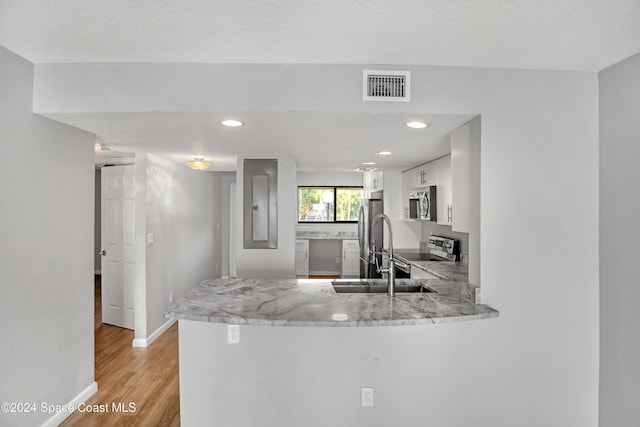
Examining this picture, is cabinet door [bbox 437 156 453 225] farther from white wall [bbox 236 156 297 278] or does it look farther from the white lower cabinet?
white wall [bbox 236 156 297 278]

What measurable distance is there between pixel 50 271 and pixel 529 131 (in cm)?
310

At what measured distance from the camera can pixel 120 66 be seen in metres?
2.13

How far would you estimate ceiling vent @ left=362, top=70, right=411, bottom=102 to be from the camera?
213 cm

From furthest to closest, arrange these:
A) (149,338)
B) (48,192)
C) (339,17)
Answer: (149,338)
(48,192)
(339,17)

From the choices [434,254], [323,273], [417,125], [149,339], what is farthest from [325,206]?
[417,125]

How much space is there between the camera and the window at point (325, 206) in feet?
25.0

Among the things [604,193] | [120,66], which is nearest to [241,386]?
[120,66]

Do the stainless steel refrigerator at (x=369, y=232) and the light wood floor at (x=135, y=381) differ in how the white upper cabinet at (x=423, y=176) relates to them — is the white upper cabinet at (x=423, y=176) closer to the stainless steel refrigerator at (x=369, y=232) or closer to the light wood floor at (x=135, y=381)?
the stainless steel refrigerator at (x=369, y=232)

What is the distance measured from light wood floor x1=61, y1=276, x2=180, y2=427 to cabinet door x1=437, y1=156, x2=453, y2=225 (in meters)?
2.96

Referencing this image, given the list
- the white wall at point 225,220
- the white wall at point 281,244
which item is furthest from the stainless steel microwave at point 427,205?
the white wall at point 225,220

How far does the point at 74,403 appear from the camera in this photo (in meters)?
2.70

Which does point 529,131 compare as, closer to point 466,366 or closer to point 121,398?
point 466,366

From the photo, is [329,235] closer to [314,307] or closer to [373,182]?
[373,182]

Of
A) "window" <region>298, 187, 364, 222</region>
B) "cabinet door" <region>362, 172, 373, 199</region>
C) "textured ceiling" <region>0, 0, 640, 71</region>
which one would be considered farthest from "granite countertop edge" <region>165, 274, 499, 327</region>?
"window" <region>298, 187, 364, 222</region>
